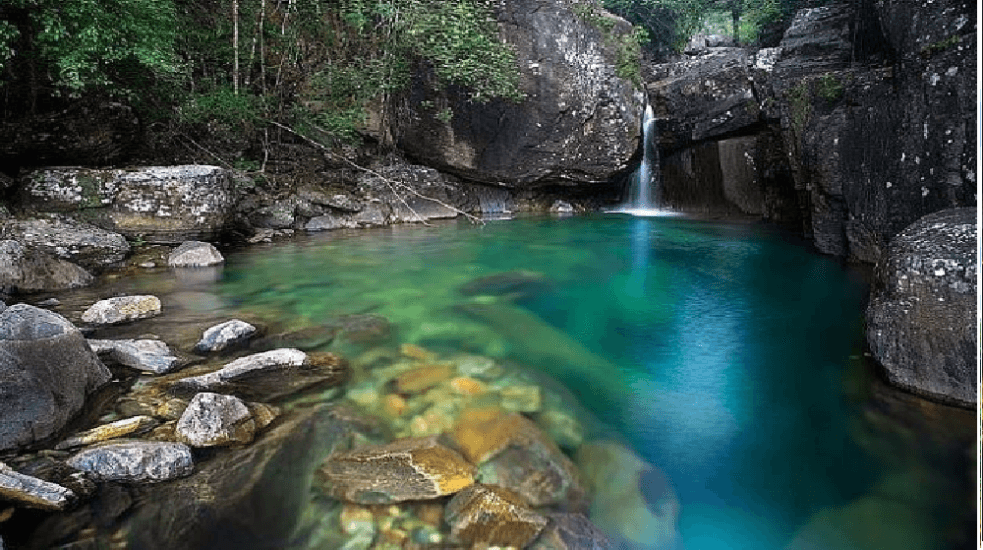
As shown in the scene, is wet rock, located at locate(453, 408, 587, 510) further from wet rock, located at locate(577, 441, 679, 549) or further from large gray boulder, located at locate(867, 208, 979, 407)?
large gray boulder, located at locate(867, 208, 979, 407)

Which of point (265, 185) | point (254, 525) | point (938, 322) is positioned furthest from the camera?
point (265, 185)

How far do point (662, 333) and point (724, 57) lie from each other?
12.5m

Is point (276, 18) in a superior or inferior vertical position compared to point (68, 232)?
superior

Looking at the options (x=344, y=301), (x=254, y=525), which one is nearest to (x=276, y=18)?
(x=344, y=301)

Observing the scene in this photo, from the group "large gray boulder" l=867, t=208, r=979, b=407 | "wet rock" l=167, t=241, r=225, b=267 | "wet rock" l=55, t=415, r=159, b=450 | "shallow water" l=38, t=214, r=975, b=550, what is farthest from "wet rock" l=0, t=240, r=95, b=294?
"large gray boulder" l=867, t=208, r=979, b=407

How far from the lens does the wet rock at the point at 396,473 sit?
291 cm

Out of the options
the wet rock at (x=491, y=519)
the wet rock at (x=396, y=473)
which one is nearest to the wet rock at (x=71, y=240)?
the wet rock at (x=396, y=473)

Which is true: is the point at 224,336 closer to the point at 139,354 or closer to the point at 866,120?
the point at 139,354

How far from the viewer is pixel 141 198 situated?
837 centimetres

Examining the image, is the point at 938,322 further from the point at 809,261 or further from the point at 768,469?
the point at 809,261

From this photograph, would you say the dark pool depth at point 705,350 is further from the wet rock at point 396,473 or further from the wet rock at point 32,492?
the wet rock at point 32,492

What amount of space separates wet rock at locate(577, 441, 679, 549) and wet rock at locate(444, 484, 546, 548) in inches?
14.6

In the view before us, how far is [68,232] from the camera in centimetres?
755

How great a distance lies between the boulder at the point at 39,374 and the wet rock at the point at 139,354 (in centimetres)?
33
